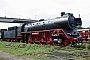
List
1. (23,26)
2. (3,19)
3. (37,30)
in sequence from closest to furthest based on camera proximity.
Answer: (37,30)
(23,26)
(3,19)

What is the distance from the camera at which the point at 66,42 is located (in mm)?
18078

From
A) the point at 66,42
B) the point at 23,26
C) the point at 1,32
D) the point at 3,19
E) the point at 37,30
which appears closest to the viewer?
the point at 66,42

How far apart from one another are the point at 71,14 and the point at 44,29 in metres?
3.97

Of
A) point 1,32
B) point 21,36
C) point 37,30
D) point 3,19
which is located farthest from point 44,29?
point 3,19

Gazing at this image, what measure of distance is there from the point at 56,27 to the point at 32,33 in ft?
15.1

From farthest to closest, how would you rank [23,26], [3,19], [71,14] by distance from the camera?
[3,19]
[23,26]
[71,14]

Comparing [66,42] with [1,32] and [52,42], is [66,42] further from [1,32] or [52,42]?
[1,32]

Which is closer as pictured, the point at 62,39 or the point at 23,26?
the point at 62,39

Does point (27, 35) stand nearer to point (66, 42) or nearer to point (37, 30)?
point (37, 30)

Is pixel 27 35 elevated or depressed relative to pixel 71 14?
depressed

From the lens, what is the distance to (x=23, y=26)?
27469mm

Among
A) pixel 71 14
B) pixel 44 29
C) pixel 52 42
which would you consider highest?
pixel 71 14

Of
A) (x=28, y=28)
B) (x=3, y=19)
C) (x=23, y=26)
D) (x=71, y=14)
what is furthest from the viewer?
(x=3, y=19)

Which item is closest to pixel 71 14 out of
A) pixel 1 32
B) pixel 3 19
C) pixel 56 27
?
pixel 56 27
